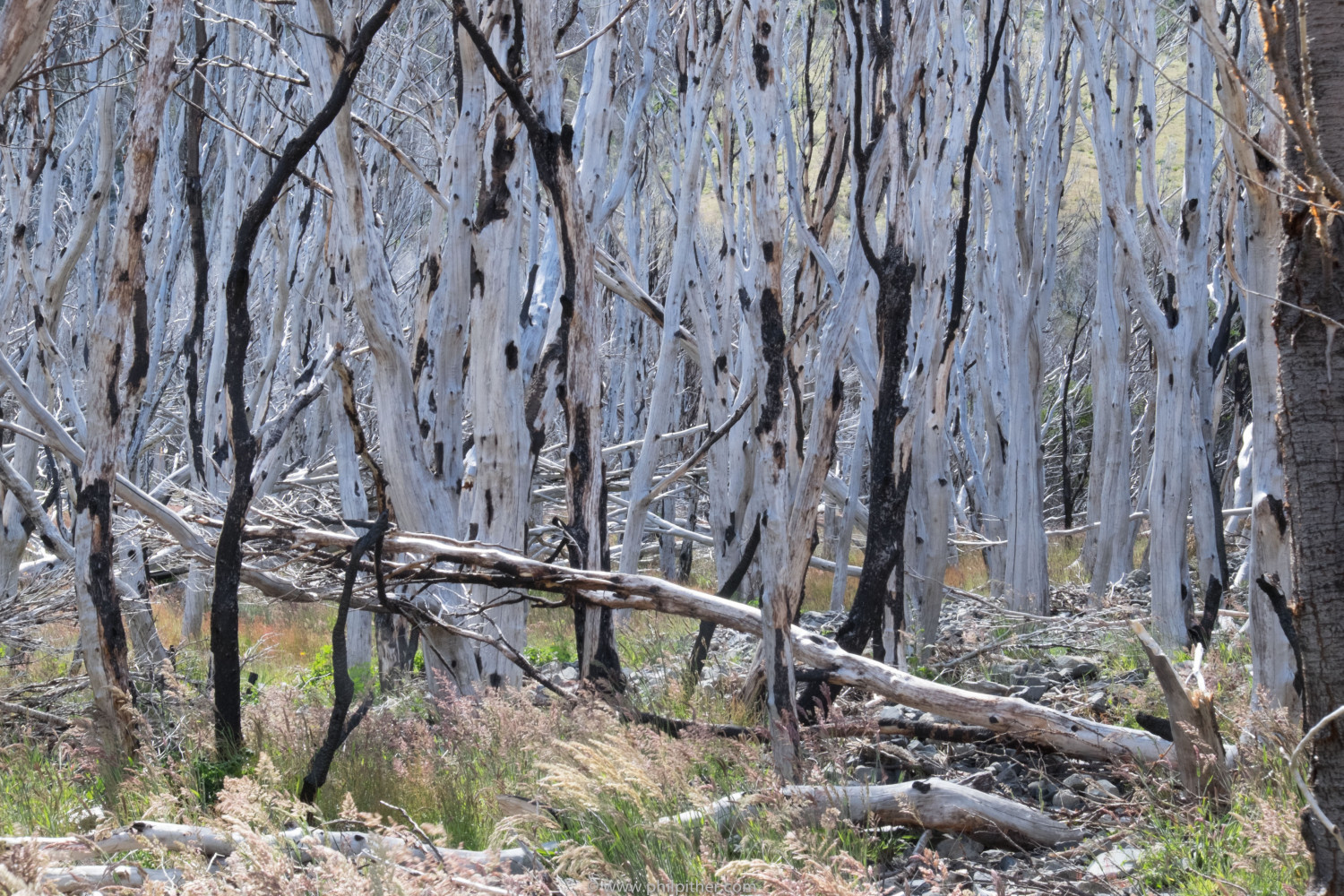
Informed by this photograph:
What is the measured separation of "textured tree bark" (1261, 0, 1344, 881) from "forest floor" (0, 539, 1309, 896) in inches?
19.9

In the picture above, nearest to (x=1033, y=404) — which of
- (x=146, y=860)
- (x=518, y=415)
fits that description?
(x=518, y=415)

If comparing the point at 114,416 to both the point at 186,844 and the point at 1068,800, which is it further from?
the point at 1068,800

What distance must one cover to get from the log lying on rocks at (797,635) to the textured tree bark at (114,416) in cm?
52

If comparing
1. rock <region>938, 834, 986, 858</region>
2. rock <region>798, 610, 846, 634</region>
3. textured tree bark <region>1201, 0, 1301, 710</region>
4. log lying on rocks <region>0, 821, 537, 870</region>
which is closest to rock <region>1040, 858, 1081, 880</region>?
rock <region>938, 834, 986, 858</region>

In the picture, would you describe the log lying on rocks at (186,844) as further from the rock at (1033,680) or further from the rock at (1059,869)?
the rock at (1033,680)

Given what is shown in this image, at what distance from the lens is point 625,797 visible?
2828mm

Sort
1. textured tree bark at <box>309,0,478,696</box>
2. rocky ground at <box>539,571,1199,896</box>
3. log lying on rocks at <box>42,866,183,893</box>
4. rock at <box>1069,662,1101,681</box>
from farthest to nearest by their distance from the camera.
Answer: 1. rock at <box>1069,662,1101,681</box>
2. textured tree bark at <box>309,0,478,696</box>
3. rocky ground at <box>539,571,1199,896</box>
4. log lying on rocks at <box>42,866,183,893</box>

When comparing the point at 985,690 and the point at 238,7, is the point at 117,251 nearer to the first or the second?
the point at 985,690

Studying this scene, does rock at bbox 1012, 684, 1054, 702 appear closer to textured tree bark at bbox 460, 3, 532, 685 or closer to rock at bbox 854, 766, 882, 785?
rock at bbox 854, 766, 882, 785

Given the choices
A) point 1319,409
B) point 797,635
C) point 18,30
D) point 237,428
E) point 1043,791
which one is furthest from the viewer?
point 797,635

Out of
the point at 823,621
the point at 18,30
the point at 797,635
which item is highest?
the point at 18,30

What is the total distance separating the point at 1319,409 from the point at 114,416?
3541 millimetres

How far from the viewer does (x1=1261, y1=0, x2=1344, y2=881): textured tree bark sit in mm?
1871

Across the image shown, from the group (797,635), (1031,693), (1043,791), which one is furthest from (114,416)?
(1031,693)
